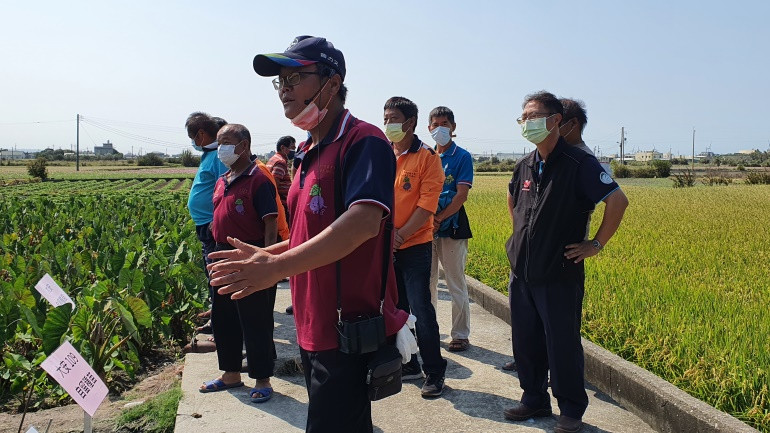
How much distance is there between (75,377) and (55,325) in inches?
65.2

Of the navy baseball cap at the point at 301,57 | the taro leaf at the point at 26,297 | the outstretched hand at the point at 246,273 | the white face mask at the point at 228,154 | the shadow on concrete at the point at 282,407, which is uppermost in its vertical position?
the navy baseball cap at the point at 301,57

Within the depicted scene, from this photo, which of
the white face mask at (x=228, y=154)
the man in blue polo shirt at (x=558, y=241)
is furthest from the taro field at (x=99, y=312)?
the man in blue polo shirt at (x=558, y=241)

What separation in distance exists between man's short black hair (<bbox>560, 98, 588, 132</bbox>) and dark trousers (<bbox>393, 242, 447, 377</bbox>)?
134 centimetres

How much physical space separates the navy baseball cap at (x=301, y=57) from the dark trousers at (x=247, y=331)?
2.34 m

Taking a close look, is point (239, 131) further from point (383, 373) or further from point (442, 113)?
point (383, 373)

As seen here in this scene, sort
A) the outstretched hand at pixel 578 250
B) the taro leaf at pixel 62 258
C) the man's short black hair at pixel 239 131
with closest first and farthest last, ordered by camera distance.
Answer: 1. the outstretched hand at pixel 578 250
2. the man's short black hair at pixel 239 131
3. the taro leaf at pixel 62 258

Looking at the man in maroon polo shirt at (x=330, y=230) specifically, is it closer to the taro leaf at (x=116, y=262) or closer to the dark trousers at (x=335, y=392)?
the dark trousers at (x=335, y=392)

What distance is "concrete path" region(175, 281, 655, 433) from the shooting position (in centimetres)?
402

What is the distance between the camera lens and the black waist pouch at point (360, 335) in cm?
229

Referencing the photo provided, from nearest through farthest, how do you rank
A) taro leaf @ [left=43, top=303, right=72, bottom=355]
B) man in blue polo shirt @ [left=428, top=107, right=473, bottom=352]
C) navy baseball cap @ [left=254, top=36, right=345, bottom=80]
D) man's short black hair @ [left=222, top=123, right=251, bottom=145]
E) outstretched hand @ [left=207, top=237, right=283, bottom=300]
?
outstretched hand @ [left=207, top=237, right=283, bottom=300] → navy baseball cap @ [left=254, top=36, right=345, bottom=80] → taro leaf @ [left=43, top=303, right=72, bottom=355] → man's short black hair @ [left=222, top=123, right=251, bottom=145] → man in blue polo shirt @ [left=428, top=107, right=473, bottom=352]

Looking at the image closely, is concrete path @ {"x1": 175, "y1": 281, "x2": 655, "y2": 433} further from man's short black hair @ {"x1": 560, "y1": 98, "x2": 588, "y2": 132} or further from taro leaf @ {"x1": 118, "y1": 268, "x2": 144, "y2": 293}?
man's short black hair @ {"x1": 560, "y1": 98, "x2": 588, "y2": 132}

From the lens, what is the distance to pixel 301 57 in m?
2.43

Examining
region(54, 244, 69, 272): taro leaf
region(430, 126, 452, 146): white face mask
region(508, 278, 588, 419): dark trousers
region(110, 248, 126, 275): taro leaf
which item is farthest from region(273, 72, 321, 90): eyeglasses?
region(54, 244, 69, 272): taro leaf

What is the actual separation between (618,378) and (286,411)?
2220 millimetres
